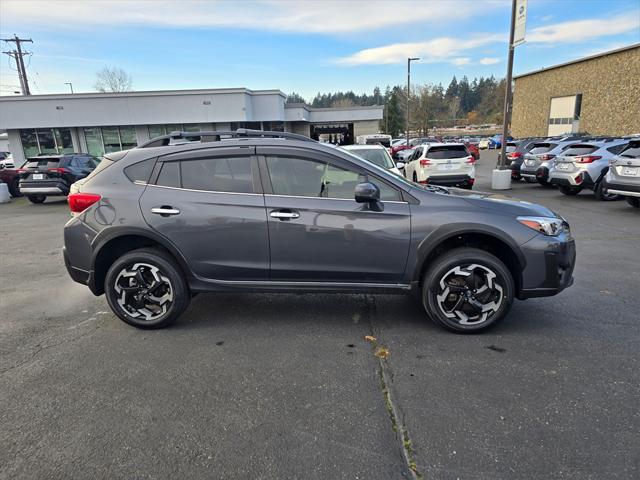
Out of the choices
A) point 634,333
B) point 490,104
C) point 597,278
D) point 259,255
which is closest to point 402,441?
point 259,255

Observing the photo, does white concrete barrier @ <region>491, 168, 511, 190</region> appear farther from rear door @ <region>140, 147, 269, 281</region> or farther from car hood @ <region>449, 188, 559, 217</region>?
rear door @ <region>140, 147, 269, 281</region>

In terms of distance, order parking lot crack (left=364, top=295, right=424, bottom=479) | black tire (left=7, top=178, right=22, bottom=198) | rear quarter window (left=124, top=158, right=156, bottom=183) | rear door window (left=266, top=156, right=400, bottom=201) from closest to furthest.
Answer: parking lot crack (left=364, top=295, right=424, bottom=479)
rear door window (left=266, top=156, right=400, bottom=201)
rear quarter window (left=124, top=158, right=156, bottom=183)
black tire (left=7, top=178, right=22, bottom=198)

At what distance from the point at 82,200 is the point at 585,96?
123ft

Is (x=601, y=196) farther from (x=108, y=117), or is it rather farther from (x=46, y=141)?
(x=46, y=141)

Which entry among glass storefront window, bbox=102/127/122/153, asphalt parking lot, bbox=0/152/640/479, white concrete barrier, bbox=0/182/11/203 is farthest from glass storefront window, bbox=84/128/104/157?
asphalt parking lot, bbox=0/152/640/479

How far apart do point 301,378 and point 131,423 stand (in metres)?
1.16

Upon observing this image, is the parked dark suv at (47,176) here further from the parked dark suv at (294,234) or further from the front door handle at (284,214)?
the front door handle at (284,214)

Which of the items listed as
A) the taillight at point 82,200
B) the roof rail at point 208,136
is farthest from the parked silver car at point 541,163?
the taillight at point 82,200

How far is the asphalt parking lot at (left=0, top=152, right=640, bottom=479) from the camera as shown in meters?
2.26

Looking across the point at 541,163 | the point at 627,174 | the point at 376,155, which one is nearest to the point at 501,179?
the point at 541,163

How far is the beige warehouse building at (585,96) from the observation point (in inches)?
1076

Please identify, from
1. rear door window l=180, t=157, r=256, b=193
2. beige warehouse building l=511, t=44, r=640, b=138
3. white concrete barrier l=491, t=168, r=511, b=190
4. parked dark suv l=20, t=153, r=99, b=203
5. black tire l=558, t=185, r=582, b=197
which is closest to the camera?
rear door window l=180, t=157, r=256, b=193

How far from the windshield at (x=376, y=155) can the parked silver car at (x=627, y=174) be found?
5.02 metres

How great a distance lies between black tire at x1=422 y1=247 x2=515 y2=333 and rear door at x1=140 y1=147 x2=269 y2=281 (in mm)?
1508
